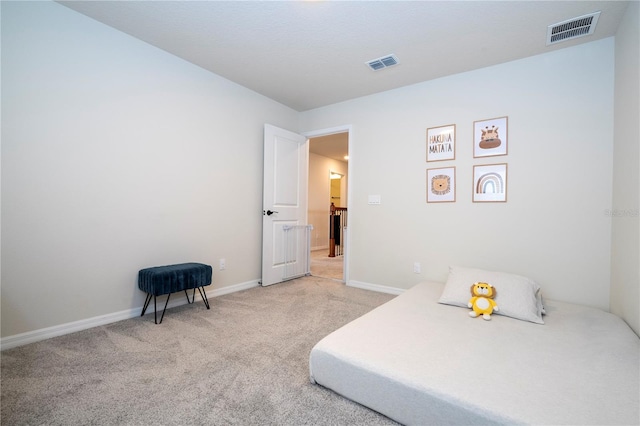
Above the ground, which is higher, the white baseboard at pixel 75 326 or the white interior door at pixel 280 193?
the white interior door at pixel 280 193

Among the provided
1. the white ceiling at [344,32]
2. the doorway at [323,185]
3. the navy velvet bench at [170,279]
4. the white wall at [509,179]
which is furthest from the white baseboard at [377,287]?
the white ceiling at [344,32]

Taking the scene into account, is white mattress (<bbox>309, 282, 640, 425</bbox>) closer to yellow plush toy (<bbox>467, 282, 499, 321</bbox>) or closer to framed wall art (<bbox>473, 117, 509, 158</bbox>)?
yellow plush toy (<bbox>467, 282, 499, 321</bbox>)

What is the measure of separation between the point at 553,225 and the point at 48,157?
4162mm

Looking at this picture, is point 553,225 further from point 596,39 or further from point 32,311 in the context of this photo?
point 32,311

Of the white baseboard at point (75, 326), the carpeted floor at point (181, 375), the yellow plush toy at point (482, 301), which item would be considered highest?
the yellow plush toy at point (482, 301)

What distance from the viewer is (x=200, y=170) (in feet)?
10.1

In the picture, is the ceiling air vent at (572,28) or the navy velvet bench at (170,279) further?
the navy velvet bench at (170,279)

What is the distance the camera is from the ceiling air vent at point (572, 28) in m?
2.16

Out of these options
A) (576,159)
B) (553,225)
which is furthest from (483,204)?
(576,159)

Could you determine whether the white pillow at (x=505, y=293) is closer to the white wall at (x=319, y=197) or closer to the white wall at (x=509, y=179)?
the white wall at (x=509, y=179)

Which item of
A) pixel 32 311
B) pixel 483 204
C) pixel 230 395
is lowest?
pixel 230 395

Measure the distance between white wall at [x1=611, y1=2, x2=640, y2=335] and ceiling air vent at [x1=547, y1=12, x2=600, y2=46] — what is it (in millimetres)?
182

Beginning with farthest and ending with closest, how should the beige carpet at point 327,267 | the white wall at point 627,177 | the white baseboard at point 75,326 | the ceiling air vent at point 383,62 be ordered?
the beige carpet at point 327,267, the ceiling air vent at point 383,62, the white baseboard at point 75,326, the white wall at point 627,177

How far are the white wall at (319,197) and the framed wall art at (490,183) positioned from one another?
15.1 ft
